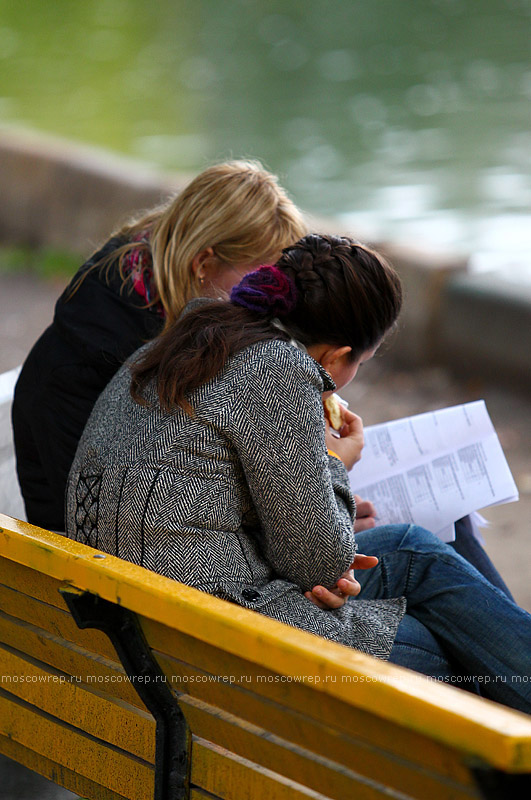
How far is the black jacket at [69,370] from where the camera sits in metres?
2.19

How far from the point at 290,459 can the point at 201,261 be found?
777mm

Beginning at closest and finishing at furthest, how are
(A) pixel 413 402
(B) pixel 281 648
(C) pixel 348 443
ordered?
(B) pixel 281 648
(C) pixel 348 443
(A) pixel 413 402

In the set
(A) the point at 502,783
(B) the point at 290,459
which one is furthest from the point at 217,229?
(A) the point at 502,783

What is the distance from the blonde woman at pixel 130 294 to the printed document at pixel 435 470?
524mm

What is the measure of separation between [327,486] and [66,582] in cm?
50

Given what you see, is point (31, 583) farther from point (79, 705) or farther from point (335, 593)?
point (335, 593)

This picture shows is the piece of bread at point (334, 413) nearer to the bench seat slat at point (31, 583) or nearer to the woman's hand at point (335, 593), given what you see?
Result: the woman's hand at point (335, 593)

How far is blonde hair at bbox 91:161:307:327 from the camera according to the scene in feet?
7.29

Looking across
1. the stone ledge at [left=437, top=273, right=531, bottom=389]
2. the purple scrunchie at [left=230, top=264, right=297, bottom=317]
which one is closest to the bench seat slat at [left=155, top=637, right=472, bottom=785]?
the purple scrunchie at [left=230, top=264, right=297, bottom=317]

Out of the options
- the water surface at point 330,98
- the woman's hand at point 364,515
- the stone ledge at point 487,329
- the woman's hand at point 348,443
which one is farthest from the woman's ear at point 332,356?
the stone ledge at point 487,329

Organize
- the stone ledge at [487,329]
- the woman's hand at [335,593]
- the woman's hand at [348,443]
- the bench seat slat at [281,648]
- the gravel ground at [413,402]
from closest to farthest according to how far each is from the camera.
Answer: the bench seat slat at [281,648]
the woman's hand at [335,593]
the woman's hand at [348,443]
the gravel ground at [413,402]
the stone ledge at [487,329]

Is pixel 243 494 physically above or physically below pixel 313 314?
below

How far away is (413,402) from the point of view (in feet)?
16.0

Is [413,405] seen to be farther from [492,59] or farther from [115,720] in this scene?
[492,59]
